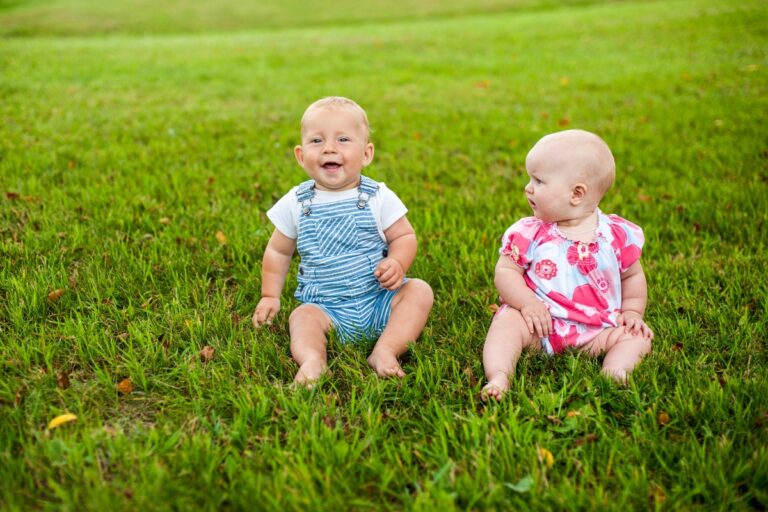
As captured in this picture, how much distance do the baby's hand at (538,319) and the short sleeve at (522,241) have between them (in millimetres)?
248

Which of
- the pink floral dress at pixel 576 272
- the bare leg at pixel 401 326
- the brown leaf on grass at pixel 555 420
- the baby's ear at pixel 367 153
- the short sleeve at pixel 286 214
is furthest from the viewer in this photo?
the short sleeve at pixel 286 214

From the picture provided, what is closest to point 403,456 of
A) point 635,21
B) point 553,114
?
point 553,114

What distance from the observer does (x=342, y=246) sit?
3.03 metres

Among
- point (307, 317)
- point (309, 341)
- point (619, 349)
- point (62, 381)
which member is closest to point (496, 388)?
point (619, 349)

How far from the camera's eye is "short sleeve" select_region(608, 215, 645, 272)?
2863mm

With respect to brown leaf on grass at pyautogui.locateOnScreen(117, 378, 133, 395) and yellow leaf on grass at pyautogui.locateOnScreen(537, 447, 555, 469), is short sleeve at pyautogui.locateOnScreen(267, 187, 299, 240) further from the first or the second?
yellow leaf on grass at pyautogui.locateOnScreen(537, 447, 555, 469)

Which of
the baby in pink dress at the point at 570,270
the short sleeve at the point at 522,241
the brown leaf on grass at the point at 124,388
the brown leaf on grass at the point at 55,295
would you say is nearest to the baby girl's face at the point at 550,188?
the baby in pink dress at the point at 570,270

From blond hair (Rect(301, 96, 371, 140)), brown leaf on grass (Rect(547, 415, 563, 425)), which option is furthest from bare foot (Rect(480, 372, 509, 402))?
blond hair (Rect(301, 96, 371, 140))

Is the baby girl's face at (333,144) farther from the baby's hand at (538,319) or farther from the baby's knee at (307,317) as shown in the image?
the baby's hand at (538,319)

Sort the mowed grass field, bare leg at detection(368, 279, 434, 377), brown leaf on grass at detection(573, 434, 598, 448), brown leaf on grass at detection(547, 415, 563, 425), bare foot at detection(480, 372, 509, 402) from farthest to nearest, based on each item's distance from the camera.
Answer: bare leg at detection(368, 279, 434, 377) < bare foot at detection(480, 372, 509, 402) < brown leaf on grass at detection(547, 415, 563, 425) < brown leaf on grass at detection(573, 434, 598, 448) < the mowed grass field

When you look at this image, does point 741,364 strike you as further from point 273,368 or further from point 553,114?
point 553,114

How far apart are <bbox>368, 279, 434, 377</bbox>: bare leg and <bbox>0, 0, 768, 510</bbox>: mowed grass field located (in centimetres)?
9

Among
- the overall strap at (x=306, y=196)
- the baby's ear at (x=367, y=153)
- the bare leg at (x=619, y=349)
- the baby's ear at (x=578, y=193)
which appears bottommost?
the bare leg at (x=619, y=349)

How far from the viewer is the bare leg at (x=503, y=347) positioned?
8.14ft
